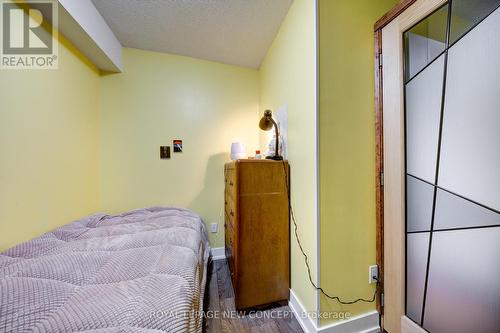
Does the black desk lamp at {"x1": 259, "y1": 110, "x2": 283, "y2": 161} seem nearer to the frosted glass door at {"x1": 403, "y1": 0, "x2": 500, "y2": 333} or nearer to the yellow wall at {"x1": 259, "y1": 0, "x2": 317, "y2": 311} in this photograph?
the yellow wall at {"x1": 259, "y1": 0, "x2": 317, "y2": 311}

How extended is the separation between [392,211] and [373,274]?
48 centimetres

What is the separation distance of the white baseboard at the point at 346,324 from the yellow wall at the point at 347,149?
58mm

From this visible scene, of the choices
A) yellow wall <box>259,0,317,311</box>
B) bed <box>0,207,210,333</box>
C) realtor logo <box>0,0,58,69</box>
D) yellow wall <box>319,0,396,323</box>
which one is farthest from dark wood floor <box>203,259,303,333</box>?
realtor logo <box>0,0,58,69</box>

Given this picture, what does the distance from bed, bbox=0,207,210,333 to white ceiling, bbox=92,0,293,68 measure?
1.84m

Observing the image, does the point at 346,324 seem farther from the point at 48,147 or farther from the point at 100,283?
the point at 48,147

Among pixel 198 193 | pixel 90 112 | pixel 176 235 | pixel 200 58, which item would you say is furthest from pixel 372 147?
pixel 90 112

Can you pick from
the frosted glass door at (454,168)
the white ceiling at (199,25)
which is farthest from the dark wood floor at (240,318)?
the white ceiling at (199,25)

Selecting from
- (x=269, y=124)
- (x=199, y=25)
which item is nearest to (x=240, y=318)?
(x=269, y=124)

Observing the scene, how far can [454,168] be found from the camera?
3.09ft

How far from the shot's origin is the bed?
1.96ft

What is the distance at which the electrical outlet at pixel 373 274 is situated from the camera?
4.11 ft

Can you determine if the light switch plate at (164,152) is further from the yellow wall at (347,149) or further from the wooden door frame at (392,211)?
the wooden door frame at (392,211)

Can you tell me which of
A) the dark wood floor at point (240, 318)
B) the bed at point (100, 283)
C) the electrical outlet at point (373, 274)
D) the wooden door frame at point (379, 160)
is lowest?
the dark wood floor at point (240, 318)

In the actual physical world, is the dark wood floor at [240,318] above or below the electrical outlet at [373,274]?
below
